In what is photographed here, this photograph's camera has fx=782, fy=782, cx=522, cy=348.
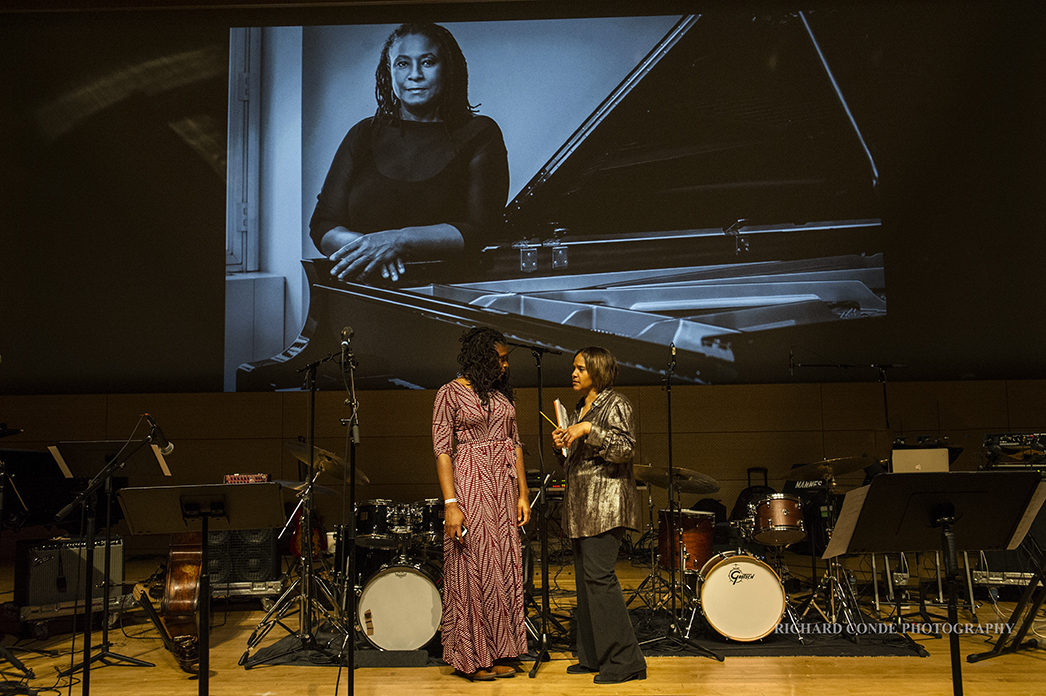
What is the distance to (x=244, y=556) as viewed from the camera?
531cm

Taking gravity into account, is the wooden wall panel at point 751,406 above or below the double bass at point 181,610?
above

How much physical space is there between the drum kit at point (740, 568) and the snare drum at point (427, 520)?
1149mm

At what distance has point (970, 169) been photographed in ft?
23.9

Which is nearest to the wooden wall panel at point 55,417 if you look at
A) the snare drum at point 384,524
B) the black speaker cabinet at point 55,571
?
the black speaker cabinet at point 55,571

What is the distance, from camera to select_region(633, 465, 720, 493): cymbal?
14.1ft

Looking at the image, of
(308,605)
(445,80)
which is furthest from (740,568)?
(445,80)

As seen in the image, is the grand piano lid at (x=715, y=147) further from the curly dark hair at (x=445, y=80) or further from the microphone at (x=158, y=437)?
the microphone at (x=158, y=437)

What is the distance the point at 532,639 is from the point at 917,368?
15.9 ft

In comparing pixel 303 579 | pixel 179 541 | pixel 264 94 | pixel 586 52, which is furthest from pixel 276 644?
pixel 586 52

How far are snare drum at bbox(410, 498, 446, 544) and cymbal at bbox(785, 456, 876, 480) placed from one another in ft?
7.00

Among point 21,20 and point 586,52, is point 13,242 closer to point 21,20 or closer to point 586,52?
point 21,20

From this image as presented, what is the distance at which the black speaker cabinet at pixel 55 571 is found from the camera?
461cm

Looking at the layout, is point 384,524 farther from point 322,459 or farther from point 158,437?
point 158,437

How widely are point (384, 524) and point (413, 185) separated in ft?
12.6
